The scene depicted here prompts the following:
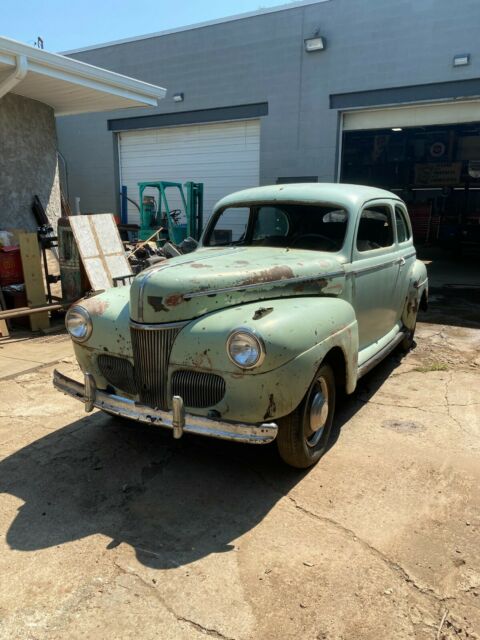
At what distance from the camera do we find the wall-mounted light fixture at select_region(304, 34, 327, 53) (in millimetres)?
12164

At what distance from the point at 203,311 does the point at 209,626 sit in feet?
5.38

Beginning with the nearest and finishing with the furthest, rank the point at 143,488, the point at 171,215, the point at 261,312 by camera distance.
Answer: the point at 261,312, the point at 143,488, the point at 171,215

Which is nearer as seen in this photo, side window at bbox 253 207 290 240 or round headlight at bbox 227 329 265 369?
round headlight at bbox 227 329 265 369

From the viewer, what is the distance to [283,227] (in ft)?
14.2

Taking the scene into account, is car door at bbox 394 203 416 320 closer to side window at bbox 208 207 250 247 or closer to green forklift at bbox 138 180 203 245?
side window at bbox 208 207 250 247


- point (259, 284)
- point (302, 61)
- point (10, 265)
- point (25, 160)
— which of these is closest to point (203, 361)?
point (259, 284)

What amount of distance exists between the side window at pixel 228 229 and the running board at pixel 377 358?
1.55 meters

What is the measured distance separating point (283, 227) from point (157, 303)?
1745 mm

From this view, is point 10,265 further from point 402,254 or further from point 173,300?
point 402,254

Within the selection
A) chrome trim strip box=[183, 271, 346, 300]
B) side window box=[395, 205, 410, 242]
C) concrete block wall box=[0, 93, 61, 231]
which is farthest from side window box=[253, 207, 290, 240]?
concrete block wall box=[0, 93, 61, 231]

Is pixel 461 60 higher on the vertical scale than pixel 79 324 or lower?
higher

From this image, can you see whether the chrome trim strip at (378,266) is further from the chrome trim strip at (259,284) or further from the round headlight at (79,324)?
the round headlight at (79,324)

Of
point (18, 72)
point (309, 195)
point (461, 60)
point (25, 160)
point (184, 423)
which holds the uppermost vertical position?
point (461, 60)

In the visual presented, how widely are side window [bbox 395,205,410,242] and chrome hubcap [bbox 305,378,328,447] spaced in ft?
8.06
